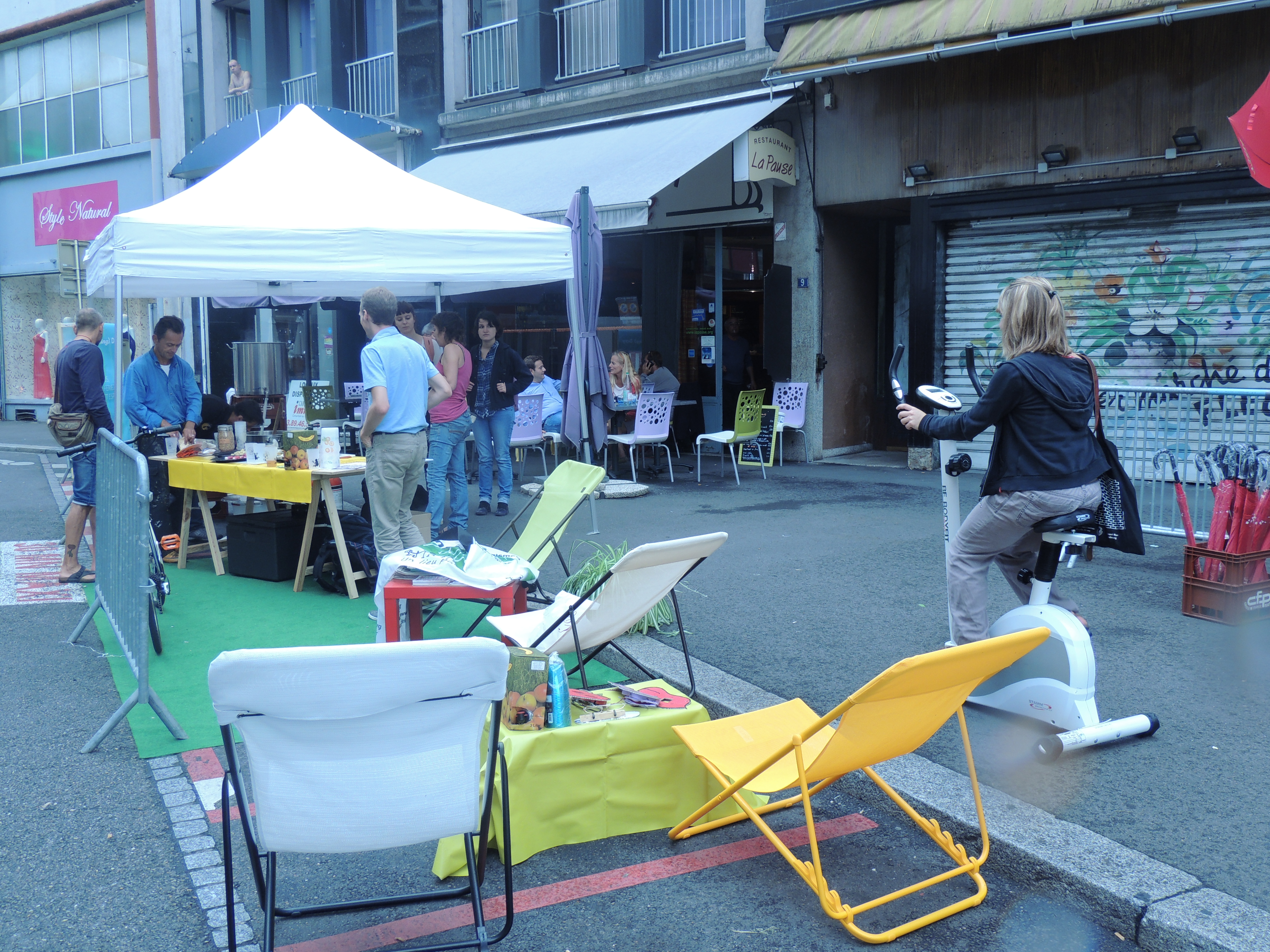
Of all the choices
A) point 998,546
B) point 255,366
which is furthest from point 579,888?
point 255,366

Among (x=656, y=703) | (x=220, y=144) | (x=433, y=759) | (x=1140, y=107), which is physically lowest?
(x=656, y=703)

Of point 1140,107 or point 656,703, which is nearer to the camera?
point 656,703

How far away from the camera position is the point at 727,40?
13633 mm

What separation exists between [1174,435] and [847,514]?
278 centimetres

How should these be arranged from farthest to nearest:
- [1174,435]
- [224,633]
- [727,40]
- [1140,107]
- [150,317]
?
[150,317], [727,40], [1140,107], [1174,435], [224,633]

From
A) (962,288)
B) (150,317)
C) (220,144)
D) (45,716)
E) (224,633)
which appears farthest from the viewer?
(150,317)

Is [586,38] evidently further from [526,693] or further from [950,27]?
[526,693]

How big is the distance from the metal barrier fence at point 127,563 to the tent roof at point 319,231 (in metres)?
1.60

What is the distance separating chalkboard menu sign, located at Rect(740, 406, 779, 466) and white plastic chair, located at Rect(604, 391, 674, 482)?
161cm

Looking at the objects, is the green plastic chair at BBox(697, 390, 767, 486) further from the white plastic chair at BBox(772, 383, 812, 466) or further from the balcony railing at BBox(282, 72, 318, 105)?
the balcony railing at BBox(282, 72, 318, 105)

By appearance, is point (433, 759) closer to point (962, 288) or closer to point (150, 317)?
point (962, 288)

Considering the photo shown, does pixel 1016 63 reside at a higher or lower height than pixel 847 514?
higher

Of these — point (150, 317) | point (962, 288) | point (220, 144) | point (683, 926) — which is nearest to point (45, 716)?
point (683, 926)

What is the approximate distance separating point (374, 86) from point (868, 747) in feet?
59.4
